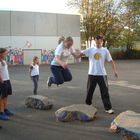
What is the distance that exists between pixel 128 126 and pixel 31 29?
33.4m

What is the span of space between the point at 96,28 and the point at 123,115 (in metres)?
40.2

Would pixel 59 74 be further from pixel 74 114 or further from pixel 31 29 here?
pixel 31 29

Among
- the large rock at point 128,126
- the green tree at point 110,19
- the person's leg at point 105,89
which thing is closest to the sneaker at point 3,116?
the person's leg at point 105,89

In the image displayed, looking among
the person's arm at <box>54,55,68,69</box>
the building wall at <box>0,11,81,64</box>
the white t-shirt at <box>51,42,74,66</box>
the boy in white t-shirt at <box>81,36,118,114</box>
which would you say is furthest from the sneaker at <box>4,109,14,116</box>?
Result: the building wall at <box>0,11,81,64</box>

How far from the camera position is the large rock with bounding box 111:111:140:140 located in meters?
6.07

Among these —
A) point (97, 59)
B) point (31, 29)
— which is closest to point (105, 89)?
point (97, 59)

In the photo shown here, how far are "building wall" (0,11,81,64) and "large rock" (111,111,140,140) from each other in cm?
3142

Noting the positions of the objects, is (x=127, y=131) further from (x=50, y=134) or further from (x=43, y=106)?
(x=43, y=106)

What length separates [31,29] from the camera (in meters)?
39.1

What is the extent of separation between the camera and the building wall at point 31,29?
1483 inches

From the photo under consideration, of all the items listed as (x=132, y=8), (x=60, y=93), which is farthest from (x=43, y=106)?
(x=132, y=8)

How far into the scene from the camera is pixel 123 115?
24.2ft

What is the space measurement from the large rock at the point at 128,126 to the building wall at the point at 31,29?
31.4m

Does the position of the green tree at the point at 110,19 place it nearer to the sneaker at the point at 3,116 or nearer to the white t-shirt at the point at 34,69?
the white t-shirt at the point at 34,69
